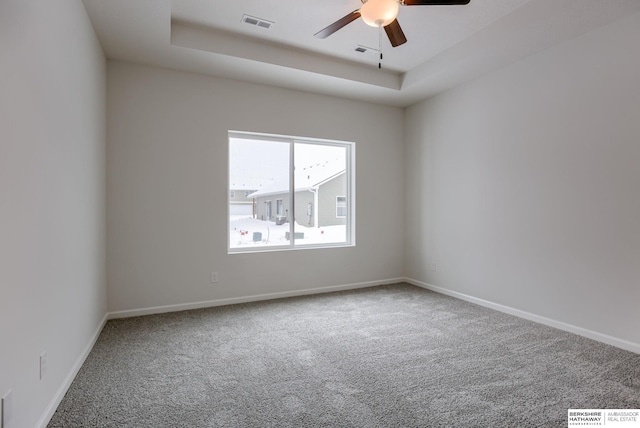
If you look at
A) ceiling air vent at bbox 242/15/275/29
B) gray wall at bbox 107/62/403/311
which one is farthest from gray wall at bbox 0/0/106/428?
ceiling air vent at bbox 242/15/275/29

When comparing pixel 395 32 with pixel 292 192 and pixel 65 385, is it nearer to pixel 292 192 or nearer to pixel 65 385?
pixel 292 192

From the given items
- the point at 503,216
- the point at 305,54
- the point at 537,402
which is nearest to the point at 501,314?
the point at 503,216

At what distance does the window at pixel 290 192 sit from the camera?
416 cm

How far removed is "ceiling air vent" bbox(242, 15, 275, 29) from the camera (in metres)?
3.02

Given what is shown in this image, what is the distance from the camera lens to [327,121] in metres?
4.54

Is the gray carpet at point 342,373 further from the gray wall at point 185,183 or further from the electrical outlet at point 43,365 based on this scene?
the gray wall at point 185,183

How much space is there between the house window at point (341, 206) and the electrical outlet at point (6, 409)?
383 centimetres

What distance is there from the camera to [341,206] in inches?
192

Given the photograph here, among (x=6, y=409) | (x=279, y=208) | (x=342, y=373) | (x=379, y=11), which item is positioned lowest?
(x=342, y=373)

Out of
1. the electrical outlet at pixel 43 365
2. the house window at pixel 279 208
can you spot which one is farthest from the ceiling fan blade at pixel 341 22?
the electrical outlet at pixel 43 365

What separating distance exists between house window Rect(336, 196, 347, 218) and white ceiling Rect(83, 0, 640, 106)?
59.0 inches

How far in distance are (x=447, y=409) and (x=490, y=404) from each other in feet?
0.89

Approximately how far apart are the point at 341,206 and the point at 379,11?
292 centimetres

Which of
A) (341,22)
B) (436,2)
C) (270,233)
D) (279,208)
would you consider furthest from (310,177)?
(436,2)
